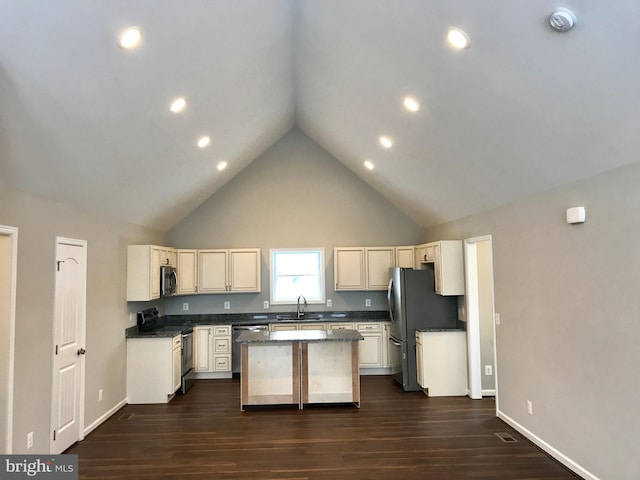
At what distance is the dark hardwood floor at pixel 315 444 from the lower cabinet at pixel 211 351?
110 cm

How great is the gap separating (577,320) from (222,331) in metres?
4.92

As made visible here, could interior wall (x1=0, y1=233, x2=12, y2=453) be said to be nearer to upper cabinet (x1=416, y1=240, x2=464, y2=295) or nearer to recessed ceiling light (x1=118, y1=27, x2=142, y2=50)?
recessed ceiling light (x1=118, y1=27, x2=142, y2=50)

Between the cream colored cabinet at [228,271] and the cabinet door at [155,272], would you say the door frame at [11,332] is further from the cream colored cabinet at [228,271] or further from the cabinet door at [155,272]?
the cream colored cabinet at [228,271]

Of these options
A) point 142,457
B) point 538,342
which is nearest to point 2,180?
point 142,457

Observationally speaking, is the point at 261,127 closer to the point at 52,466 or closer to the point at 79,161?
the point at 79,161

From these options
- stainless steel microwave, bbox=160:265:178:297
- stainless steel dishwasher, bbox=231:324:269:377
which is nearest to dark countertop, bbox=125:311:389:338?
stainless steel dishwasher, bbox=231:324:269:377

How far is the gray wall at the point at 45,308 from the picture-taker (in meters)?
3.09

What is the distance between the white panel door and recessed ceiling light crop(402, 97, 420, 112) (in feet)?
11.4

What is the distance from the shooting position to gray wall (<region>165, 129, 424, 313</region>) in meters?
7.06

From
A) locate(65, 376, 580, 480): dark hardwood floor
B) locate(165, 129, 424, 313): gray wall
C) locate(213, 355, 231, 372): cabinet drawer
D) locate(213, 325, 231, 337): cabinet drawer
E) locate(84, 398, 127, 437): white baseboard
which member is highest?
locate(165, 129, 424, 313): gray wall

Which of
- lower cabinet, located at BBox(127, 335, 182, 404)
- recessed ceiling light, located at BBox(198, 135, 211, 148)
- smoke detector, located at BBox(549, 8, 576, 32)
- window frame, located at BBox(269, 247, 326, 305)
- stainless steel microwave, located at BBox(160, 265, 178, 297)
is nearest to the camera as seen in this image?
smoke detector, located at BBox(549, 8, 576, 32)

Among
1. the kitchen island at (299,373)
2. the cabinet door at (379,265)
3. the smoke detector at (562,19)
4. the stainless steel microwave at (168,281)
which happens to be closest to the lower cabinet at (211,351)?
the stainless steel microwave at (168,281)

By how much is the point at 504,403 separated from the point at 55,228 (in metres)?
4.91

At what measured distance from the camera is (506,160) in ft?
11.6
